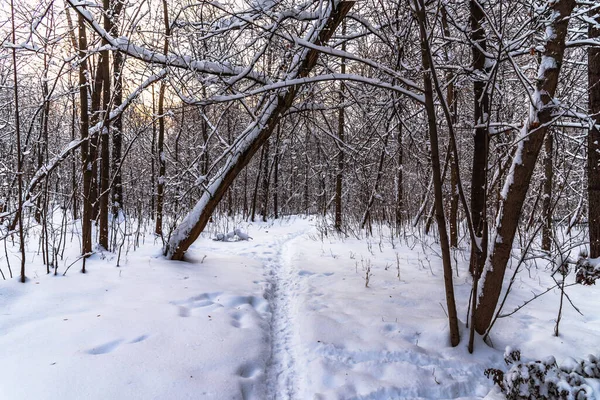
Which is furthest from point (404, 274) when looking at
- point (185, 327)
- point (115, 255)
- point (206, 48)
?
point (115, 255)

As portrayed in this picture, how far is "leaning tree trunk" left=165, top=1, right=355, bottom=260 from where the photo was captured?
383 centimetres

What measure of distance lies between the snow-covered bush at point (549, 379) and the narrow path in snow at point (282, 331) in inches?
58.5

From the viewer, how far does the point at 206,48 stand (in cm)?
381

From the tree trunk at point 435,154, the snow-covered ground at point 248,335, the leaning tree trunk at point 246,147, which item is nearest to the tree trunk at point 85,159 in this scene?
the snow-covered ground at point 248,335

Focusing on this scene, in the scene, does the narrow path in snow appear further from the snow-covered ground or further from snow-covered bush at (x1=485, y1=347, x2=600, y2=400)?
snow-covered bush at (x1=485, y1=347, x2=600, y2=400)

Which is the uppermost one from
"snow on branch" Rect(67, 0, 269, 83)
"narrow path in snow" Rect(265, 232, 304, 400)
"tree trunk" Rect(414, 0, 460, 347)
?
"snow on branch" Rect(67, 0, 269, 83)

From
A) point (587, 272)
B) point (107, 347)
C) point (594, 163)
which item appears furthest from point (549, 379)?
point (594, 163)

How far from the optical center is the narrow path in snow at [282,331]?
2.46 meters

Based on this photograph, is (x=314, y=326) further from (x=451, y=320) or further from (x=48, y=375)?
(x=48, y=375)

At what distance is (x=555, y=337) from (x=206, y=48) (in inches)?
179

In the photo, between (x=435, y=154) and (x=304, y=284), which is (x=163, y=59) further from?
(x=304, y=284)

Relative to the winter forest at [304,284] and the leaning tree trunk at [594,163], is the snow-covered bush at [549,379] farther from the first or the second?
the leaning tree trunk at [594,163]

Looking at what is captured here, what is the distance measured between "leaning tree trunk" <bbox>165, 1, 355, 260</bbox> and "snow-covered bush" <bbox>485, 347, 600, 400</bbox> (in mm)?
3113

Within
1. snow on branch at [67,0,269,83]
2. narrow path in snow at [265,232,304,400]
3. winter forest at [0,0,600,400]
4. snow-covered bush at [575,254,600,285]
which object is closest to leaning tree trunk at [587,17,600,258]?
winter forest at [0,0,600,400]
